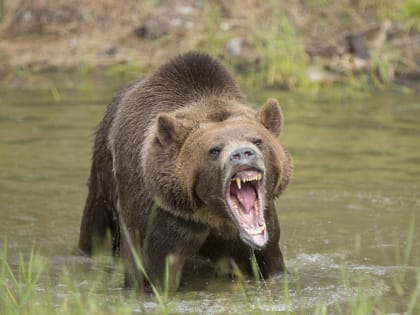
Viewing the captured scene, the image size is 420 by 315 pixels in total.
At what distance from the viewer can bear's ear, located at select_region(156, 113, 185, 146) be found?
6.02 metres

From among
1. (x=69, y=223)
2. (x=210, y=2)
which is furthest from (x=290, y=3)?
(x=69, y=223)

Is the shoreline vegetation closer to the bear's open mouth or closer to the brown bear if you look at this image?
the brown bear

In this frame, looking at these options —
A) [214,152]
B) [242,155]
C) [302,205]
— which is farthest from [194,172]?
[302,205]

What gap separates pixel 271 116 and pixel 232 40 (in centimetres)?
825

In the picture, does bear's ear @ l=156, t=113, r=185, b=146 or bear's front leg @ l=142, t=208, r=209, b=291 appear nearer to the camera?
bear's ear @ l=156, t=113, r=185, b=146

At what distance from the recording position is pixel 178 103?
21.7 ft

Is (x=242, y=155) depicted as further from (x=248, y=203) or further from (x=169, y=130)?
(x=169, y=130)

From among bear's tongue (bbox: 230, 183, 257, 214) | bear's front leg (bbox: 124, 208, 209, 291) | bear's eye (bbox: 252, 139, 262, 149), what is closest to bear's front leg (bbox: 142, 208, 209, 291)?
bear's front leg (bbox: 124, 208, 209, 291)

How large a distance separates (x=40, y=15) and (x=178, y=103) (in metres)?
10.1

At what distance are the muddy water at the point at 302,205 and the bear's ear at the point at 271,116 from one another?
958 mm

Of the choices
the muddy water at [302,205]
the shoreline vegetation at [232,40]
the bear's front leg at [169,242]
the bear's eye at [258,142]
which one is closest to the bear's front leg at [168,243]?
the bear's front leg at [169,242]

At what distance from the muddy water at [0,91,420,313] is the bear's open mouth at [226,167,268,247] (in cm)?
41

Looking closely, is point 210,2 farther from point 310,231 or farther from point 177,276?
point 177,276

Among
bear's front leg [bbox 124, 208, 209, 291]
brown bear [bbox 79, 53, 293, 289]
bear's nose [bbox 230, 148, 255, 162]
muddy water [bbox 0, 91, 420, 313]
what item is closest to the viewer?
bear's nose [bbox 230, 148, 255, 162]
